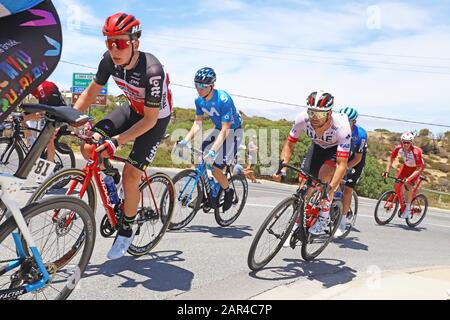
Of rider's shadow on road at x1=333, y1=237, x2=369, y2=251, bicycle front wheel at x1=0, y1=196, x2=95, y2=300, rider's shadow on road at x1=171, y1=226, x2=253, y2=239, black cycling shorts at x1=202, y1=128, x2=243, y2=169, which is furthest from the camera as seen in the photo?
rider's shadow on road at x1=333, y1=237, x2=369, y2=251

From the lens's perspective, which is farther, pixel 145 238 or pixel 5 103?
pixel 145 238

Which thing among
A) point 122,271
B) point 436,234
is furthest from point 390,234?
point 122,271

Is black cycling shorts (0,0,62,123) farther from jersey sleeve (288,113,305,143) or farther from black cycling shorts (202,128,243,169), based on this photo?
black cycling shorts (202,128,243,169)

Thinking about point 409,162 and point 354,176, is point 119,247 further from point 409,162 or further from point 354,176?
point 409,162

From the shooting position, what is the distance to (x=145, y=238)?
501 centimetres

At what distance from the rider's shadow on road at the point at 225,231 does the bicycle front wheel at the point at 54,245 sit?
3052 millimetres

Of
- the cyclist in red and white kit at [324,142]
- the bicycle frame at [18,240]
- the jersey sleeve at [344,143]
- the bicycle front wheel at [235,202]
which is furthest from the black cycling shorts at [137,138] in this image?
the bicycle front wheel at [235,202]

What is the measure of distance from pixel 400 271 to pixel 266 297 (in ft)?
7.66

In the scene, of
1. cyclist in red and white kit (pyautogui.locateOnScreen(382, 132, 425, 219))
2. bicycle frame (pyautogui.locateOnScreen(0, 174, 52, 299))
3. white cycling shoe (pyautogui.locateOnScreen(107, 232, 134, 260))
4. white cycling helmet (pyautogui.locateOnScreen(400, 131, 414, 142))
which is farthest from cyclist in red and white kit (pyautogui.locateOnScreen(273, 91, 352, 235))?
white cycling helmet (pyautogui.locateOnScreen(400, 131, 414, 142))

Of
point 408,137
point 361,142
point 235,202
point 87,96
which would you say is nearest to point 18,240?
point 87,96

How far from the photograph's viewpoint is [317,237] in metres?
5.70

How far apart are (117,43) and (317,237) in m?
3.48

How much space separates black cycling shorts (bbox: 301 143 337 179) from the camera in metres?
6.06

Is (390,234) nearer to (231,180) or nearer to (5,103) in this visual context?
(231,180)
